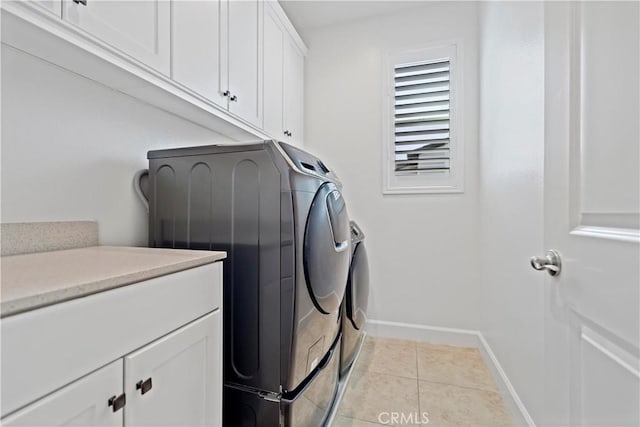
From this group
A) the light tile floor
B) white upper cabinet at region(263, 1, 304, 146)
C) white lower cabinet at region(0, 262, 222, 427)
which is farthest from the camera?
white upper cabinet at region(263, 1, 304, 146)

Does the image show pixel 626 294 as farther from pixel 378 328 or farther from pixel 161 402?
pixel 378 328

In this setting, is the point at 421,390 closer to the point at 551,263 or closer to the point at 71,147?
the point at 551,263

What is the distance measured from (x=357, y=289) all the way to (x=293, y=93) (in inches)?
65.0

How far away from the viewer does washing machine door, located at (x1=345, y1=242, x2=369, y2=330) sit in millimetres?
1765

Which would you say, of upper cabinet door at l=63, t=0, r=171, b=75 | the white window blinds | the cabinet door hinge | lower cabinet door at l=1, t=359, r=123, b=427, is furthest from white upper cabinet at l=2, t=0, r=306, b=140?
the cabinet door hinge

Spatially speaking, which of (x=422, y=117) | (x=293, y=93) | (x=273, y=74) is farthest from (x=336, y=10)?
(x=422, y=117)

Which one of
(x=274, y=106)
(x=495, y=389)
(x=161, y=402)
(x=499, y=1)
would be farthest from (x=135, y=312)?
(x=499, y=1)

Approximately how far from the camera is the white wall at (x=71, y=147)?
35.9 inches

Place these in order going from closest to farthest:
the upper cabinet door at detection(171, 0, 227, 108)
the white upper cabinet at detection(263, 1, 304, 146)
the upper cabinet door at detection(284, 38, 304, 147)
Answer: the upper cabinet door at detection(171, 0, 227, 108) → the white upper cabinet at detection(263, 1, 304, 146) → the upper cabinet door at detection(284, 38, 304, 147)

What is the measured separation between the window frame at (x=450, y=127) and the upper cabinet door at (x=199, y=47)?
1485 mm

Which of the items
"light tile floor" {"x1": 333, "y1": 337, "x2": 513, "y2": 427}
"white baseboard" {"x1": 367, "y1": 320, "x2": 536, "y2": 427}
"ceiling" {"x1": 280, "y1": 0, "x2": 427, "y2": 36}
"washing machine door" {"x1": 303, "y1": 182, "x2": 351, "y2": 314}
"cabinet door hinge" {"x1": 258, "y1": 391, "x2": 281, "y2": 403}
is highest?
"ceiling" {"x1": 280, "y1": 0, "x2": 427, "y2": 36}

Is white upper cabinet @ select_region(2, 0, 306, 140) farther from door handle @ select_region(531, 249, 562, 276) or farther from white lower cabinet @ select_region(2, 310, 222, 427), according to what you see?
door handle @ select_region(531, 249, 562, 276)

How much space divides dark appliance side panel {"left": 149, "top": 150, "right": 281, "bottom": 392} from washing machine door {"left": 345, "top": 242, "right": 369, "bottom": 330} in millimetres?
824

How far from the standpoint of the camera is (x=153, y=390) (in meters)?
0.67
